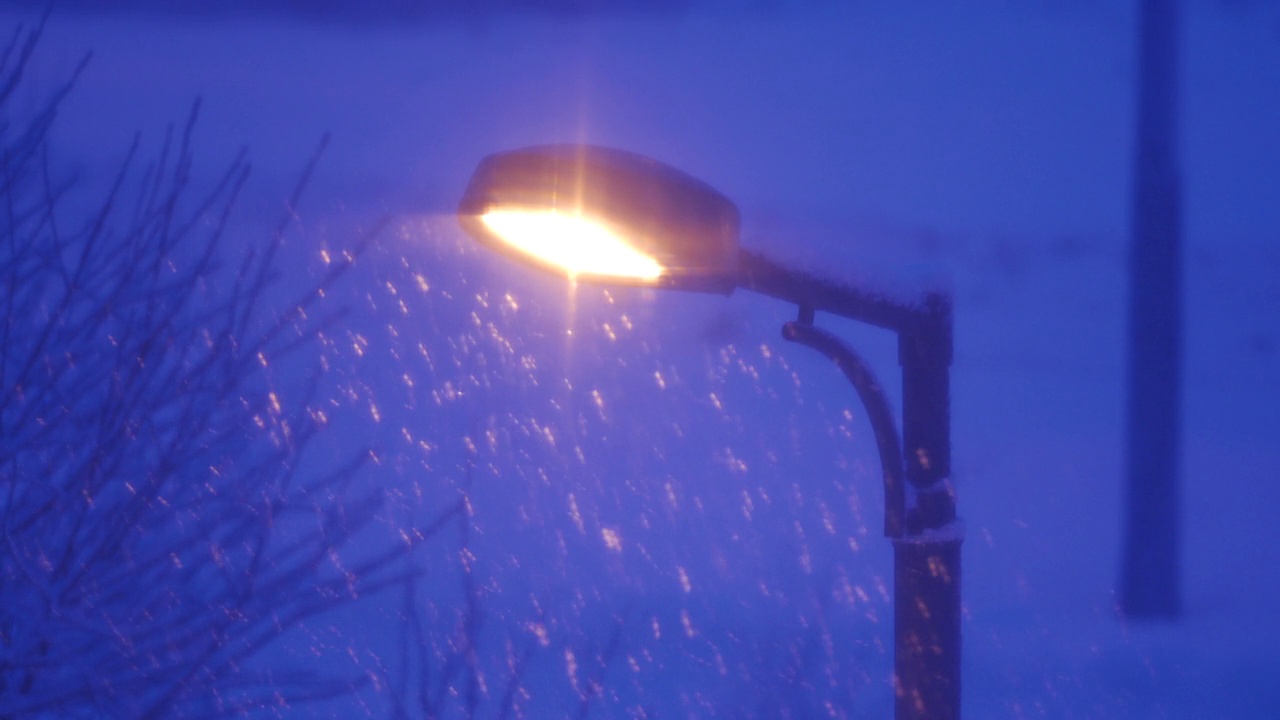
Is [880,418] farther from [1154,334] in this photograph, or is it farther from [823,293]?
[1154,334]

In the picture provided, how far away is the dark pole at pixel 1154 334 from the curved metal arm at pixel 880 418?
805 centimetres

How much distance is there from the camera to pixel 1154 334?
31.2ft

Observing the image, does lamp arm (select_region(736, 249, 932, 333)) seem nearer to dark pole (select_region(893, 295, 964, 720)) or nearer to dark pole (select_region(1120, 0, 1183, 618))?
dark pole (select_region(893, 295, 964, 720))

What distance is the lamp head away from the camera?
179 cm

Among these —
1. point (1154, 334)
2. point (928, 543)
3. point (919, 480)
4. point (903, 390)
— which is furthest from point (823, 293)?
point (1154, 334)

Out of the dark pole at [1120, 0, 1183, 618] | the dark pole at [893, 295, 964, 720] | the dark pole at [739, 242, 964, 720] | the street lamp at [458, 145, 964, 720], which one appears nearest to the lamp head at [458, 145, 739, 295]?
the street lamp at [458, 145, 964, 720]

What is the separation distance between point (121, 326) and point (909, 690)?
2261 mm

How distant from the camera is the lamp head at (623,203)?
1.79 m

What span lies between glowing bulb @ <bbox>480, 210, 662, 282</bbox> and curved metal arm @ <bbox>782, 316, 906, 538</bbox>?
31cm

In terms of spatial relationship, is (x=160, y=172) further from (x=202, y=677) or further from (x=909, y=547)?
(x=909, y=547)

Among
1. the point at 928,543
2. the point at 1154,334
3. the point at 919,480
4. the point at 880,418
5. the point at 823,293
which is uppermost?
the point at 1154,334

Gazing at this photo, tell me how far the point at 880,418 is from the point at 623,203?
0.69 meters

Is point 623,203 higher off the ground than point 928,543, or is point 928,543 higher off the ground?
point 623,203

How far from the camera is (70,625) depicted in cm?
270
